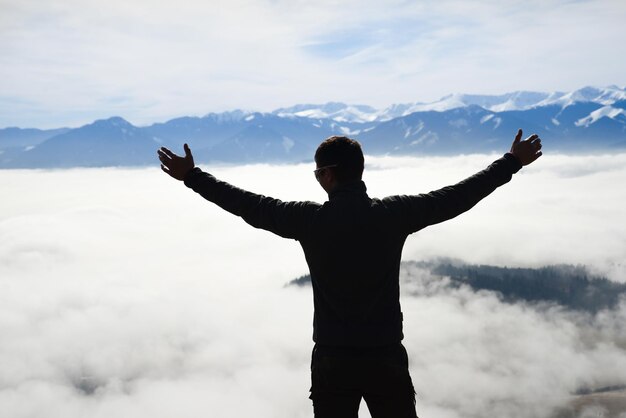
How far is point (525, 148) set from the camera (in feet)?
19.5

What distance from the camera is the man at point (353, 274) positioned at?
491cm

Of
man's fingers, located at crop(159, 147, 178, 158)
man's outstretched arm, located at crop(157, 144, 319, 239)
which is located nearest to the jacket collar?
man's outstretched arm, located at crop(157, 144, 319, 239)

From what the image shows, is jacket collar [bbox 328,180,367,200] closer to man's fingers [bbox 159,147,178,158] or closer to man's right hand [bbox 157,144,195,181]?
man's right hand [bbox 157,144,195,181]

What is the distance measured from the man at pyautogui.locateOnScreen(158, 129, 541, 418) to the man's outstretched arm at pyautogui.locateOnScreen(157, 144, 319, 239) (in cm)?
1

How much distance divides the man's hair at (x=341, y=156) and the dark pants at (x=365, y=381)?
5.71 ft

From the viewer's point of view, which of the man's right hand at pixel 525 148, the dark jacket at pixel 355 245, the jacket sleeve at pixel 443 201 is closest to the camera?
the dark jacket at pixel 355 245

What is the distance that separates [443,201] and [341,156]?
1143 millimetres

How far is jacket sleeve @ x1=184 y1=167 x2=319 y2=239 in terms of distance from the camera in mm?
5062

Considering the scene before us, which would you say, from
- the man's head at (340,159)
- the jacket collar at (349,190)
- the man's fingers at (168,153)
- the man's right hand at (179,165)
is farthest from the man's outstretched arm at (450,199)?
the man's fingers at (168,153)

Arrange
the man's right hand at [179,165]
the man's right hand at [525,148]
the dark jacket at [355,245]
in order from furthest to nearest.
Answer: the man's right hand at [525,148] < the man's right hand at [179,165] < the dark jacket at [355,245]

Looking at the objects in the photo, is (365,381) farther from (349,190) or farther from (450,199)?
(450,199)

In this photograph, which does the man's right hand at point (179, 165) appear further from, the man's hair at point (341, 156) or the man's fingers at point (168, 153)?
the man's hair at point (341, 156)

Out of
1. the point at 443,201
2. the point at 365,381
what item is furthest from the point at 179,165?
the point at 365,381

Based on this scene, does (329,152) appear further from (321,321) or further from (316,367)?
(316,367)
